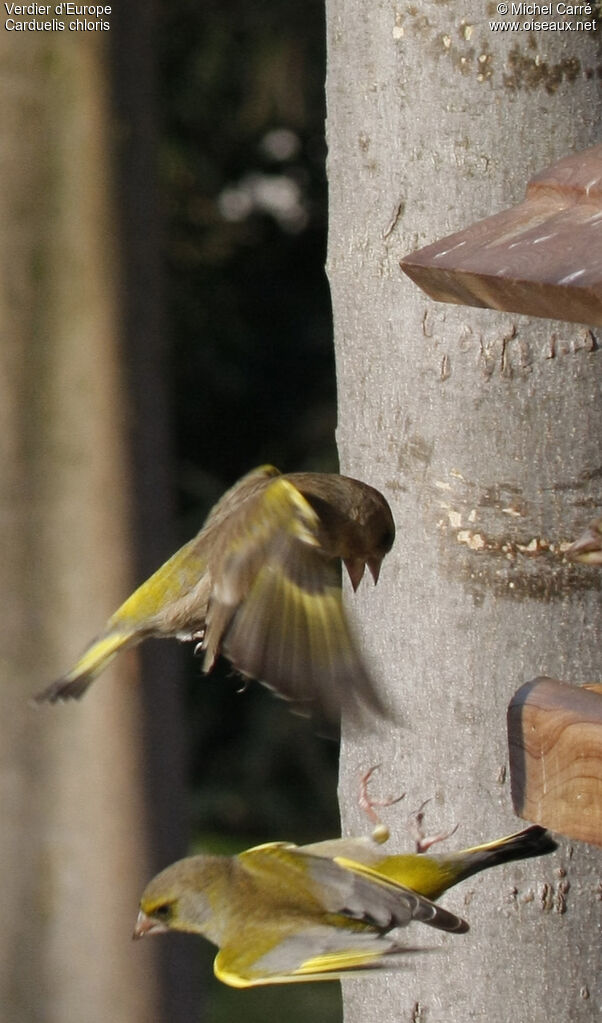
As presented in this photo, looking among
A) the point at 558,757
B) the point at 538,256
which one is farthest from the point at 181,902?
the point at 538,256

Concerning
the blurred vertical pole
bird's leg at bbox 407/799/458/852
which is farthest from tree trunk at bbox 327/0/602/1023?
the blurred vertical pole

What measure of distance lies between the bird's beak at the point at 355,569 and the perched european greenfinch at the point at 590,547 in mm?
450

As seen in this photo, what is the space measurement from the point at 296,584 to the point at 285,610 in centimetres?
6

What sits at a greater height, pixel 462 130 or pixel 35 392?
pixel 462 130

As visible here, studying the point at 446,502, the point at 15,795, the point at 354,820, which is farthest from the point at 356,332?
the point at 15,795

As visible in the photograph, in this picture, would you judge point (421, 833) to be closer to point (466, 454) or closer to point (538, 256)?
point (466, 454)

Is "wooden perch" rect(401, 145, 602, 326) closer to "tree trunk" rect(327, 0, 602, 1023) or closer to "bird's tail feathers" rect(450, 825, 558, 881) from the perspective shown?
"tree trunk" rect(327, 0, 602, 1023)

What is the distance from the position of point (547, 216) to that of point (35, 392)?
2299 millimetres

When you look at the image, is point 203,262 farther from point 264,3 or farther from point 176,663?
point 176,663

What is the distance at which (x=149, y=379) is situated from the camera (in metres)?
4.23

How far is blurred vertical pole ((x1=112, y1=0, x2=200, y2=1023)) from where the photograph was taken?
4.18 metres

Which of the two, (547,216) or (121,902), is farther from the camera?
(121,902)

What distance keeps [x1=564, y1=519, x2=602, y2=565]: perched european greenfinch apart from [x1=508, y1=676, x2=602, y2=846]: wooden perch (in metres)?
0.21

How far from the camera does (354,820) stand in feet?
9.85
